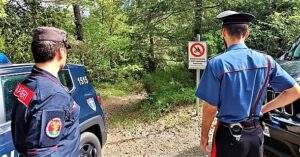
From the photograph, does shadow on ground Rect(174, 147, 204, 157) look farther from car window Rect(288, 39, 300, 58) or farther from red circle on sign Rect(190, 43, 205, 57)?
car window Rect(288, 39, 300, 58)

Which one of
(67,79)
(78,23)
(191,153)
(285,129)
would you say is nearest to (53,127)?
(67,79)

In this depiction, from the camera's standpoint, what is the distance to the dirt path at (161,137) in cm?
775

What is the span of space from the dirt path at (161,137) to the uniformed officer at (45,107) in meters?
4.59

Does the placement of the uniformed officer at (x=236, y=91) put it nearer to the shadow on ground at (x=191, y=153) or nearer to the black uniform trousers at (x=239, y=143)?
the black uniform trousers at (x=239, y=143)

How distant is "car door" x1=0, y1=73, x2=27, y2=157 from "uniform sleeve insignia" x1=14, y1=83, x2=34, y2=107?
1247mm

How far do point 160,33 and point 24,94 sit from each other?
26.7ft

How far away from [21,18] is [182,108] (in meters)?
4.45

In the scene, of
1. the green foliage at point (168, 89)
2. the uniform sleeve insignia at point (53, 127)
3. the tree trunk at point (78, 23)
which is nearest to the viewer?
the uniform sleeve insignia at point (53, 127)

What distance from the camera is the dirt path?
7.75 metres

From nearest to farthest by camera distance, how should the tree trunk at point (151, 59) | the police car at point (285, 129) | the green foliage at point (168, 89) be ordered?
the police car at point (285, 129), the green foliage at point (168, 89), the tree trunk at point (151, 59)

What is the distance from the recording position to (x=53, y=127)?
113 inches

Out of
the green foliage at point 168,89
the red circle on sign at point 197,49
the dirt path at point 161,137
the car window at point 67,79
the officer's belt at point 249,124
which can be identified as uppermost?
the red circle on sign at point 197,49

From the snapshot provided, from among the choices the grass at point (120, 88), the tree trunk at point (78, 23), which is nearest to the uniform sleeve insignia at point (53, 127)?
the tree trunk at point (78, 23)

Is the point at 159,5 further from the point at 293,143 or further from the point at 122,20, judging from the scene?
the point at 293,143
